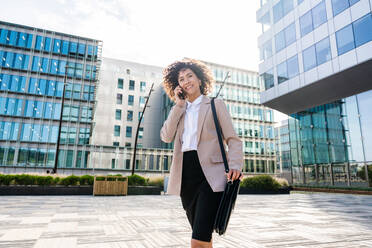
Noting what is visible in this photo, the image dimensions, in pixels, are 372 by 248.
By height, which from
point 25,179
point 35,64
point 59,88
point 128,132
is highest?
point 35,64

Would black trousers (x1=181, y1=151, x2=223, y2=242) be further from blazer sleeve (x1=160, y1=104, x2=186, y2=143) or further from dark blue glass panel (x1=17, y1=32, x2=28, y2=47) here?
dark blue glass panel (x1=17, y1=32, x2=28, y2=47)

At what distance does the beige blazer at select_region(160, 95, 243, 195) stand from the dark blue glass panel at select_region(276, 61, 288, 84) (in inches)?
925

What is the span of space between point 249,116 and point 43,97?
34.5 m

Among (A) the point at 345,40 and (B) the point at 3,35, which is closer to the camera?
(A) the point at 345,40

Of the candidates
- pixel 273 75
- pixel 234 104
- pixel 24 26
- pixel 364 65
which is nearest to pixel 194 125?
pixel 364 65

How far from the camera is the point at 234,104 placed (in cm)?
4712

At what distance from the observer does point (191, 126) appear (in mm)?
2318

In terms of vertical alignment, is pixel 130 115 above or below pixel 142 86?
below

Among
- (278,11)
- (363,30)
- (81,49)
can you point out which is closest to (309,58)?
(363,30)

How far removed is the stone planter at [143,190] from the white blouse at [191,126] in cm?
1659

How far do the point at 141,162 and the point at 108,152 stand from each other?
16.9ft

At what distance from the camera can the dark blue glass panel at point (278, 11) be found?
25.6 meters

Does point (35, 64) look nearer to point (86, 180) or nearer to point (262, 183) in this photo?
point (86, 180)

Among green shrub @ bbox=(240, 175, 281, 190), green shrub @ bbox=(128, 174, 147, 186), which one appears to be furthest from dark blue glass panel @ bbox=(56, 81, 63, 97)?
green shrub @ bbox=(240, 175, 281, 190)
